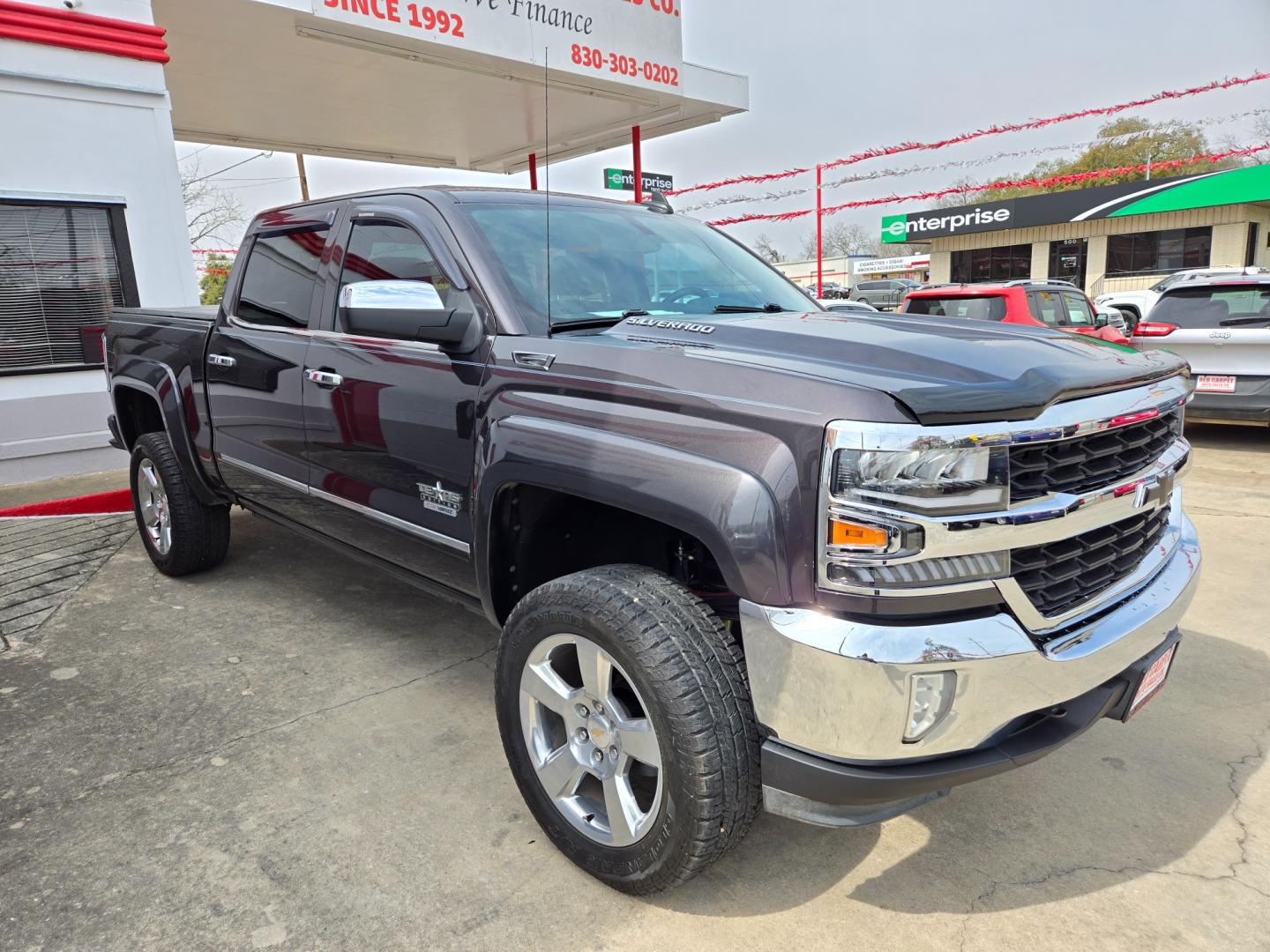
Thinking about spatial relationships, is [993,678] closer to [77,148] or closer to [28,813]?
[28,813]

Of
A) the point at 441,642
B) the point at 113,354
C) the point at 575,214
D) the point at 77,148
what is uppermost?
the point at 77,148

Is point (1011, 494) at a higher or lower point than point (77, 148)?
lower

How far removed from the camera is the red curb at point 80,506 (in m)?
6.16

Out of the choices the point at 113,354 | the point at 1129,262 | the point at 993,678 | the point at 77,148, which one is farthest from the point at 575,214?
the point at 1129,262

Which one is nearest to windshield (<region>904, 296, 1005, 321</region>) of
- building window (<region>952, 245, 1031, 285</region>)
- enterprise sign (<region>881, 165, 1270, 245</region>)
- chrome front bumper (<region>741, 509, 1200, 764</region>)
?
chrome front bumper (<region>741, 509, 1200, 764</region>)

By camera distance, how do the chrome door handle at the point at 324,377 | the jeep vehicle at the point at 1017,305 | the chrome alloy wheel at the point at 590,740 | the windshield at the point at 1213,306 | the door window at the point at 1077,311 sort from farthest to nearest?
the door window at the point at 1077,311 → the jeep vehicle at the point at 1017,305 → the windshield at the point at 1213,306 → the chrome door handle at the point at 324,377 → the chrome alloy wheel at the point at 590,740

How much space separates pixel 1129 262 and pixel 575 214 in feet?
104

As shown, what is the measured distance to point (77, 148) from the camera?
6852 mm

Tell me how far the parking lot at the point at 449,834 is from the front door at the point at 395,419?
70 cm

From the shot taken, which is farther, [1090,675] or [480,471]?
[480,471]

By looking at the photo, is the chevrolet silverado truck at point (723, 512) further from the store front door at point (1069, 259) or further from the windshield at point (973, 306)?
the store front door at point (1069, 259)

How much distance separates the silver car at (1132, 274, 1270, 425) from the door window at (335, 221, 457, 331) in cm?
712

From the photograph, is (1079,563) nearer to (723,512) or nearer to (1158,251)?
(723,512)

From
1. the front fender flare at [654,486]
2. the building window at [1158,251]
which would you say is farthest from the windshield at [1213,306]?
the building window at [1158,251]
